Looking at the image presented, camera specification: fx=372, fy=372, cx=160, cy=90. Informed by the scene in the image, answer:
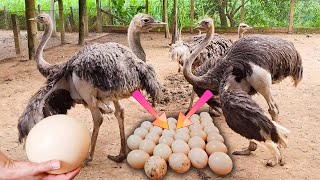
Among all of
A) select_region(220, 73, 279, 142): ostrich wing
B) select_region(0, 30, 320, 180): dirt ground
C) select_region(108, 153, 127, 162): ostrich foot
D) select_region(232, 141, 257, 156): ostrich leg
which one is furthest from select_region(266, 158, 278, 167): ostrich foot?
select_region(108, 153, 127, 162): ostrich foot

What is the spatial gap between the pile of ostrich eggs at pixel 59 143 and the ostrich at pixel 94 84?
47.3 inches

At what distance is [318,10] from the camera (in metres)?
11.1

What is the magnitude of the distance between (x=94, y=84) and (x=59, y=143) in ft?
4.42

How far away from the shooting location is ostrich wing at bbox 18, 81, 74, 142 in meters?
2.86

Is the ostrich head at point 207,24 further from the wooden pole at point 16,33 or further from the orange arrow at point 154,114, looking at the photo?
the wooden pole at point 16,33

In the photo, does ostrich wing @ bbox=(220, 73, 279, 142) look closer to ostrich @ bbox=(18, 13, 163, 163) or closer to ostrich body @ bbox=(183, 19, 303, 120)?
ostrich body @ bbox=(183, 19, 303, 120)

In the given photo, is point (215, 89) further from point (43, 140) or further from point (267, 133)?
point (43, 140)

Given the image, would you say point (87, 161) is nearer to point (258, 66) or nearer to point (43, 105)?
point (43, 105)

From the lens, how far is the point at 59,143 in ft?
5.07

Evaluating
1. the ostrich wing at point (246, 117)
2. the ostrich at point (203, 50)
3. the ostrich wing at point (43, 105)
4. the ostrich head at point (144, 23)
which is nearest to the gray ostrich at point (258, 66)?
the ostrich wing at point (246, 117)

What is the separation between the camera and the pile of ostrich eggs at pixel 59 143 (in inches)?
59.8

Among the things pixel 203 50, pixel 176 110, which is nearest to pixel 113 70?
pixel 176 110

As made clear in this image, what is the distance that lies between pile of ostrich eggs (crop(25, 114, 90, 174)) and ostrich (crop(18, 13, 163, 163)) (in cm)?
120

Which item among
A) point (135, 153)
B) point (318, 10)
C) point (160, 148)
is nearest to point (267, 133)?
point (160, 148)
